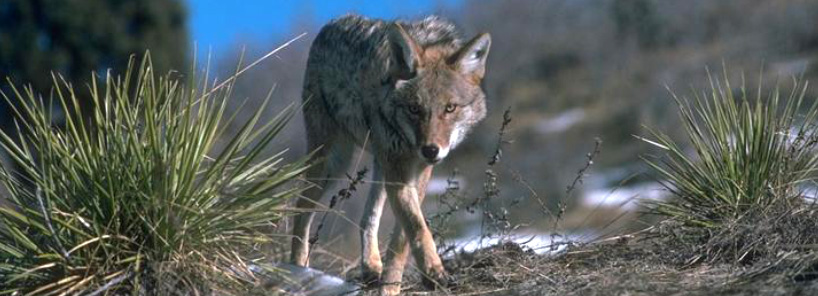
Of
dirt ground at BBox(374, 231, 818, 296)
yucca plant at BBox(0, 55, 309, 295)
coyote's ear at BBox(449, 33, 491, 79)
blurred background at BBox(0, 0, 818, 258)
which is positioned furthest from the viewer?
blurred background at BBox(0, 0, 818, 258)

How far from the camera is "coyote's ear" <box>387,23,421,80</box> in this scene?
285 inches

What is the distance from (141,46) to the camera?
106 ft

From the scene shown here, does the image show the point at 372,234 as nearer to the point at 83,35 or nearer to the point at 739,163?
the point at 739,163

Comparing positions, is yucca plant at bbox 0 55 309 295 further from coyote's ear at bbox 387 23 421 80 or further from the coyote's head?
coyote's ear at bbox 387 23 421 80

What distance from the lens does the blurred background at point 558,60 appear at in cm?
3098

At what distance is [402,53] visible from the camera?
7328 mm

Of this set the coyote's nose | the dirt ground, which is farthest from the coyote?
the dirt ground

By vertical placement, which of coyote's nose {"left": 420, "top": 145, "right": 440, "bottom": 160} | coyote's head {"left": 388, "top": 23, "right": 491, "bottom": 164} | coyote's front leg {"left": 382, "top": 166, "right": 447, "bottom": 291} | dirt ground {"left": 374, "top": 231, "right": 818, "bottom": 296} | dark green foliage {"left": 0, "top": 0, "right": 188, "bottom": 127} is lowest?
dirt ground {"left": 374, "top": 231, "right": 818, "bottom": 296}

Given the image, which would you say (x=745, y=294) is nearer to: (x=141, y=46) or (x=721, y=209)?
(x=721, y=209)

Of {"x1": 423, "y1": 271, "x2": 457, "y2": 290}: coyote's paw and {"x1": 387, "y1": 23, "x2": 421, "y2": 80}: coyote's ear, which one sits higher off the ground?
{"x1": 387, "y1": 23, "x2": 421, "y2": 80}: coyote's ear

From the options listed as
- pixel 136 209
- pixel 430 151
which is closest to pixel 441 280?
pixel 430 151

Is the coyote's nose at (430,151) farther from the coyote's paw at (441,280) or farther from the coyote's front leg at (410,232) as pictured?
the coyote's paw at (441,280)

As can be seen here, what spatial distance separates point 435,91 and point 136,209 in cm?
207

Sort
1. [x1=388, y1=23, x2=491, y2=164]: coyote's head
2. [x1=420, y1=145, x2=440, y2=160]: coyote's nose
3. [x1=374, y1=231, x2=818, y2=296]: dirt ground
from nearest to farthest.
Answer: [x1=374, y1=231, x2=818, y2=296]: dirt ground, [x1=420, y1=145, x2=440, y2=160]: coyote's nose, [x1=388, y1=23, x2=491, y2=164]: coyote's head
